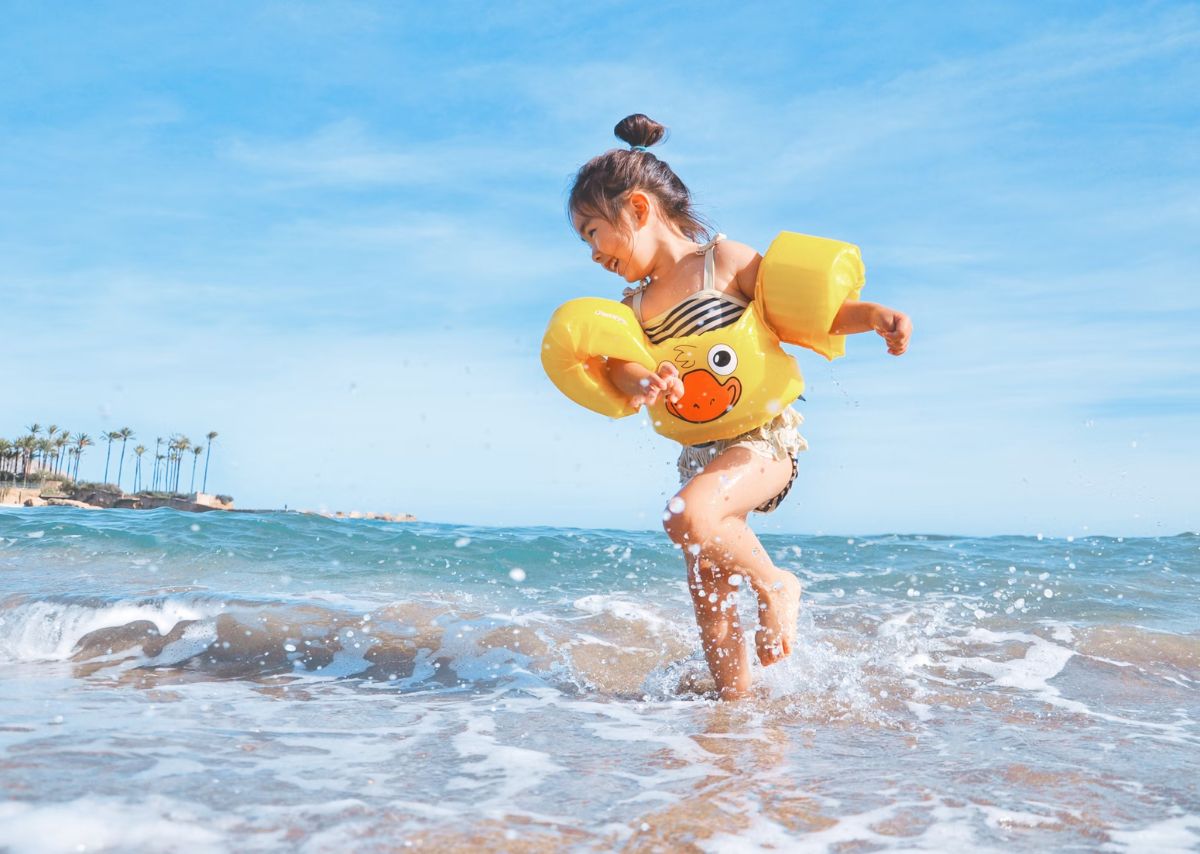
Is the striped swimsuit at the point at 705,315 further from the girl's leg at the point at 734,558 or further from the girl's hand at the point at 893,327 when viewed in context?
the girl's hand at the point at 893,327

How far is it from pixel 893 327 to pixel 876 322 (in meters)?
0.09

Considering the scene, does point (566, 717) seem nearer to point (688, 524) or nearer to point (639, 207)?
point (688, 524)

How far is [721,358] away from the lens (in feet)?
12.6

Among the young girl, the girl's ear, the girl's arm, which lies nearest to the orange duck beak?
the young girl

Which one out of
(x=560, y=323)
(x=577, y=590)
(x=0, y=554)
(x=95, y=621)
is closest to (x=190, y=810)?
(x=560, y=323)

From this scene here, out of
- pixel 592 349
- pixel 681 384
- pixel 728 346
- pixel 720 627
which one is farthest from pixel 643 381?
pixel 720 627

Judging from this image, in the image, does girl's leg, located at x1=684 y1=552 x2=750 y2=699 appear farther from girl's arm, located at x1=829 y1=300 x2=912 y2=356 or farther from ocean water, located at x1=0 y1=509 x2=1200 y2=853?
girl's arm, located at x1=829 y1=300 x2=912 y2=356

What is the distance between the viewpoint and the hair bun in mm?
4312

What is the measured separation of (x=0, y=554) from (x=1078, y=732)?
340 inches

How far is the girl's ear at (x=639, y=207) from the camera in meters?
4.07

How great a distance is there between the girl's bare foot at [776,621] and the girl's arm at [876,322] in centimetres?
101

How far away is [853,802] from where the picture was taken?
2.41m

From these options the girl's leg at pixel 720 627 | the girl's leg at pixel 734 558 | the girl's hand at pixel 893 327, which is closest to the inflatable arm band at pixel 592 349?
the girl's leg at pixel 734 558

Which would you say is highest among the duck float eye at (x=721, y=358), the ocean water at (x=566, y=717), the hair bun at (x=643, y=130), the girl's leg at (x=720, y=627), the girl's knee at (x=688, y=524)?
the hair bun at (x=643, y=130)
